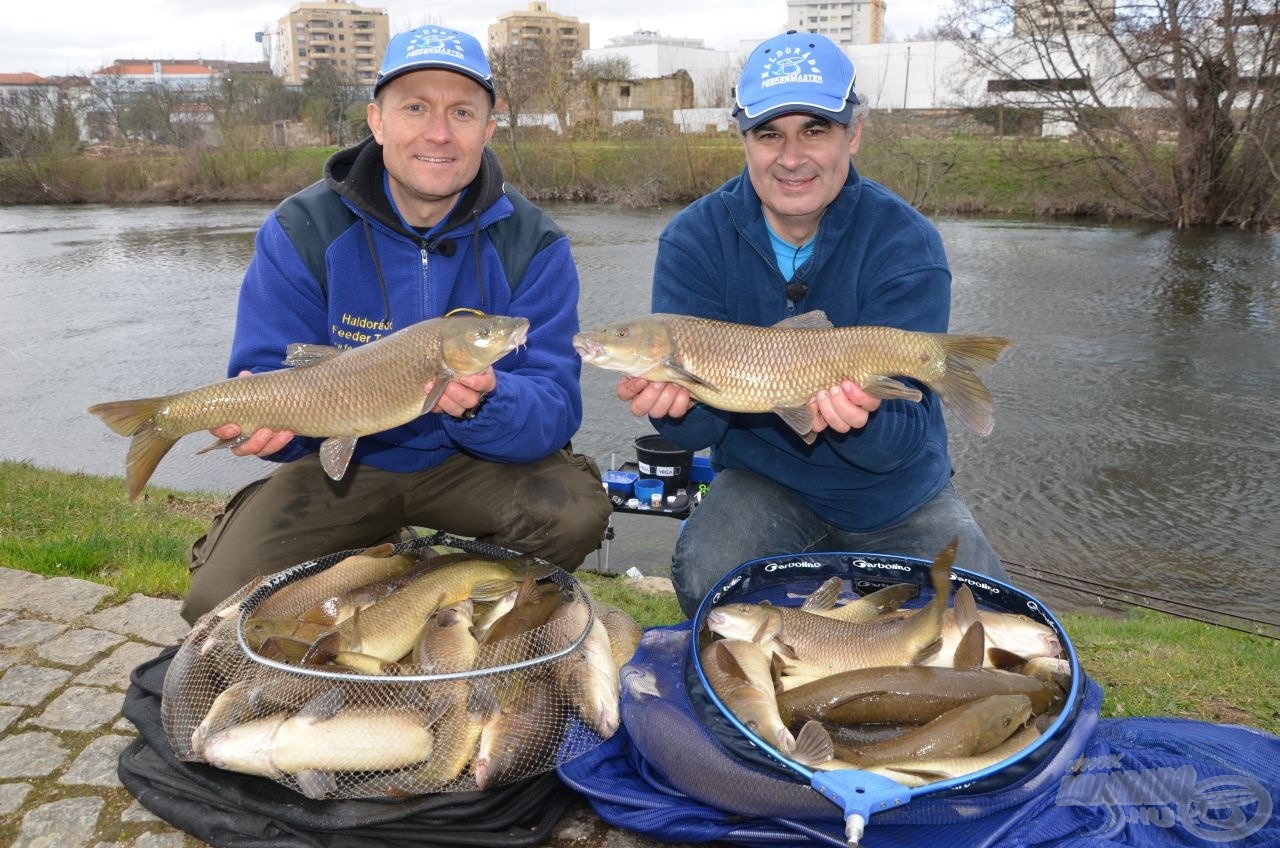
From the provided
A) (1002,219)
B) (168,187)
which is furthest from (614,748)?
(168,187)

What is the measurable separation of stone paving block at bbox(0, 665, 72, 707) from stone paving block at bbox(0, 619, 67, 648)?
154mm

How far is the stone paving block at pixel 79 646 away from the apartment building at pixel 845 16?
12114 cm

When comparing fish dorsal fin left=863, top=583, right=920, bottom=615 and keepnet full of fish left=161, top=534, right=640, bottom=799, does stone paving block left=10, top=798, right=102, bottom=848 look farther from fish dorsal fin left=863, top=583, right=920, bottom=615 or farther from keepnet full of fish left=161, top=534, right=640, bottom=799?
fish dorsal fin left=863, top=583, right=920, bottom=615

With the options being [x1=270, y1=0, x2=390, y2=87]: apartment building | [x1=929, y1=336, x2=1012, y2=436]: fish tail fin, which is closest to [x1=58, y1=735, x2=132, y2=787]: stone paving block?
[x1=929, y1=336, x2=1012, y2=436]: fish tail fin

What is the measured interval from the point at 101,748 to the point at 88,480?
3.28 metres

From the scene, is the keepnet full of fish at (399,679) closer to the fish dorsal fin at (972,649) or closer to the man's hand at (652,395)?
the man's hand at (652,395)

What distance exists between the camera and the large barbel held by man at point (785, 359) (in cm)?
234

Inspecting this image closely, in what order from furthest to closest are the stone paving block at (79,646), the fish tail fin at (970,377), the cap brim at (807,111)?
the stone paving block at (79,646), the cap brim at (807,111), the fish tail fin at (970,377)

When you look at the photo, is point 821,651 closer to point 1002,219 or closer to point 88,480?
point 88,480

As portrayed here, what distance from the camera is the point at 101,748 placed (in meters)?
2.26

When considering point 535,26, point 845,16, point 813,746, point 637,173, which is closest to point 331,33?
point 535,26

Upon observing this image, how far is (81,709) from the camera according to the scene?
95.3 inches

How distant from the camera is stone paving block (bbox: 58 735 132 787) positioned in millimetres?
2143

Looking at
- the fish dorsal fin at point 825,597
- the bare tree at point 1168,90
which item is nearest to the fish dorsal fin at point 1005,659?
the fish dorsal fin at point 825,597
